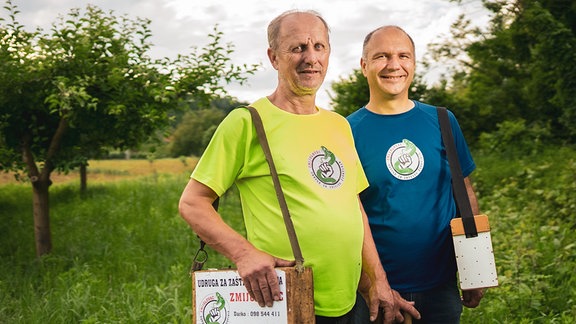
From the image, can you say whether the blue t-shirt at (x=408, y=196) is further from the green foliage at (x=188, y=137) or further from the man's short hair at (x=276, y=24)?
the green foliage at (x=188, y=137)

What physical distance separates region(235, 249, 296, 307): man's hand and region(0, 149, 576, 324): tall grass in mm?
2899

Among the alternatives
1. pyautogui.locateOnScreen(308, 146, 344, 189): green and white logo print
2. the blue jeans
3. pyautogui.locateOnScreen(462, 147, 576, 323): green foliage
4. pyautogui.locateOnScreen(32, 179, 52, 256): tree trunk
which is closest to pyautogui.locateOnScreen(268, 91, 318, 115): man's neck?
pyautogui.locateOnScreen(308, 146, 344, 189): green and white logo print

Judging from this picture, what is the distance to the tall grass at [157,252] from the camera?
17.1 ft

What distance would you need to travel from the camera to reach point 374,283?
2.44 metres

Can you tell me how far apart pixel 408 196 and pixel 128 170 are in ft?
62.1

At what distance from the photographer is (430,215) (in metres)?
2.62

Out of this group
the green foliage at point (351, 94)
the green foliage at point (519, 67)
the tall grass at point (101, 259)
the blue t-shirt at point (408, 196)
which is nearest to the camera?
the blue t-shirt at point (408, 196)

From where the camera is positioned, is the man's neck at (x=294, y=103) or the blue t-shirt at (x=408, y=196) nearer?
the man's neck at (x=294, y=103)

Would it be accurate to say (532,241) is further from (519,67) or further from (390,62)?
(519,67)

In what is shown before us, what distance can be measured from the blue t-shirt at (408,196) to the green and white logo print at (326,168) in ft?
1.43

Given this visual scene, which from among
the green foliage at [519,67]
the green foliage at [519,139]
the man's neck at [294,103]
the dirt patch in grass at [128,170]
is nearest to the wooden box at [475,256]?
the man's neck at [294,103]

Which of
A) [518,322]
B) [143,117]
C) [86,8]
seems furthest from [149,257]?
[518,322]

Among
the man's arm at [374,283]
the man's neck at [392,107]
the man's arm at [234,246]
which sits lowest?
the man's arm at [374,283]

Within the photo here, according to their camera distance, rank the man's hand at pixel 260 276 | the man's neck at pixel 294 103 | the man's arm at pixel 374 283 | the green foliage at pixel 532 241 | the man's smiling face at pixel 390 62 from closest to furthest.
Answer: the man's hand at pixel 260 276
the man's neck at pixel 294 103
the man's arm at pixel 374 283
the man's smiling face at pixel 390 62
the green foliage at pixel 532 241
